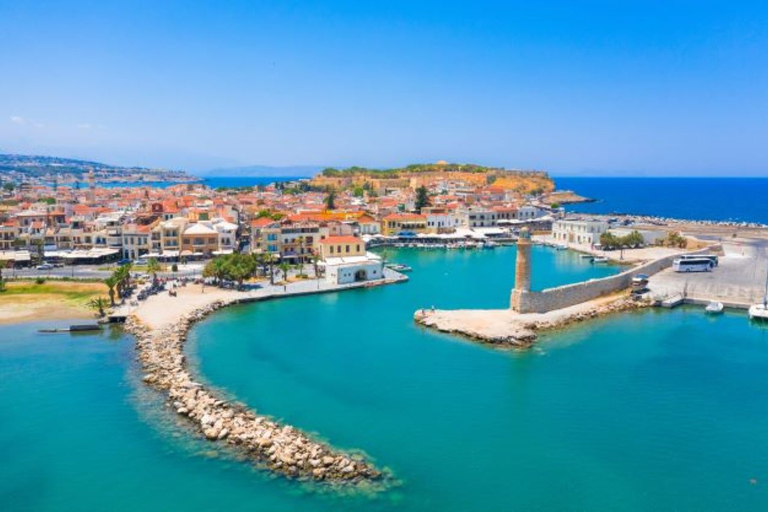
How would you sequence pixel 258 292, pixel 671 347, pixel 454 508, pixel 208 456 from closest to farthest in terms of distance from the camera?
pixel 454 508 < pixel 208 456 < pixel 671 347 < pixel 258 292

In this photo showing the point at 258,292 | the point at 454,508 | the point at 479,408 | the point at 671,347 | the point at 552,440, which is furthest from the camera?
the point at 258,292

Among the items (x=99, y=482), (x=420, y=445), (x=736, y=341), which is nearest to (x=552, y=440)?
(x=420, y=445)

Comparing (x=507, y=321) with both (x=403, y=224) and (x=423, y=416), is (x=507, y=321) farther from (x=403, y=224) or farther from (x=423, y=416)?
(x=403, y=224)

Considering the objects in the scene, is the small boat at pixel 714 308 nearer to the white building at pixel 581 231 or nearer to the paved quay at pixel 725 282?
the paved quay at pixel 725 282

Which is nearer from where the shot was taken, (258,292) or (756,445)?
(756,445)

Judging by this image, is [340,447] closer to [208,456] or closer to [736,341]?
[208,456]

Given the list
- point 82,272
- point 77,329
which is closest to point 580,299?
point 77,329

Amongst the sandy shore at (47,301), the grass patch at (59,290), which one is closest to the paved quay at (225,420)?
the sandy shore at (47,301)
